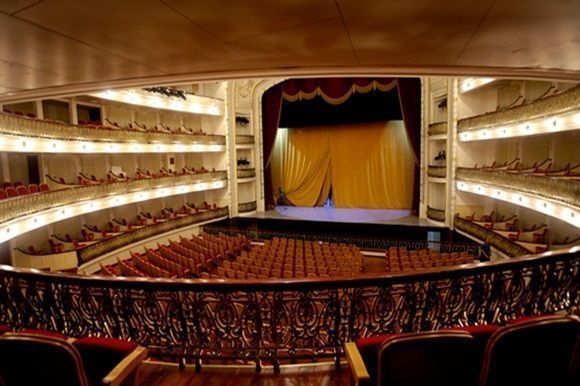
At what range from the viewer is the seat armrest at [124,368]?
185cm

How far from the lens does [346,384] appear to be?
8.16ft

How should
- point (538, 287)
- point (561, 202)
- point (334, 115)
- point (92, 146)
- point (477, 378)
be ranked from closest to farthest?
point (477, 378), point (538, 287), point (561, 202), point (92, 146), point (334, 115)

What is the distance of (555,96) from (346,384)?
911 centimetres

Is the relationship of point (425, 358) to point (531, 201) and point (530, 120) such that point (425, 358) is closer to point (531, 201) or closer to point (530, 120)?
point (531, 201)

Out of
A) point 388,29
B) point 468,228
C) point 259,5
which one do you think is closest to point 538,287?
point 388,29

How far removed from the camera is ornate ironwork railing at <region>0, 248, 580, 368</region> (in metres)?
2.59

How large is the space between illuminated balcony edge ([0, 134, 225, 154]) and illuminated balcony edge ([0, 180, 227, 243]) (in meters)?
1.62

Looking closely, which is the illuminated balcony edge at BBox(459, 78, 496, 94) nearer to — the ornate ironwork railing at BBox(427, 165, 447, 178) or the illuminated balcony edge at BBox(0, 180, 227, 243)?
the ornate ironwork railing at BBox(427, 165, 447, 178)

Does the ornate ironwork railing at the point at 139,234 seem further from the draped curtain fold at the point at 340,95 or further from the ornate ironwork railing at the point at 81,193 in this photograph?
the draped curtain fold at the point at 340,95

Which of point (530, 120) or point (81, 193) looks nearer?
point (530, 120)

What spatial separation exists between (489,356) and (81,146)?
12.8 m

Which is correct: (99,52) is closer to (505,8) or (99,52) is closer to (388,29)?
(388,29)

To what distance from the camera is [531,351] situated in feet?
5.78

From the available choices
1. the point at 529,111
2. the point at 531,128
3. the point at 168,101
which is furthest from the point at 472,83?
the point at 168,101
